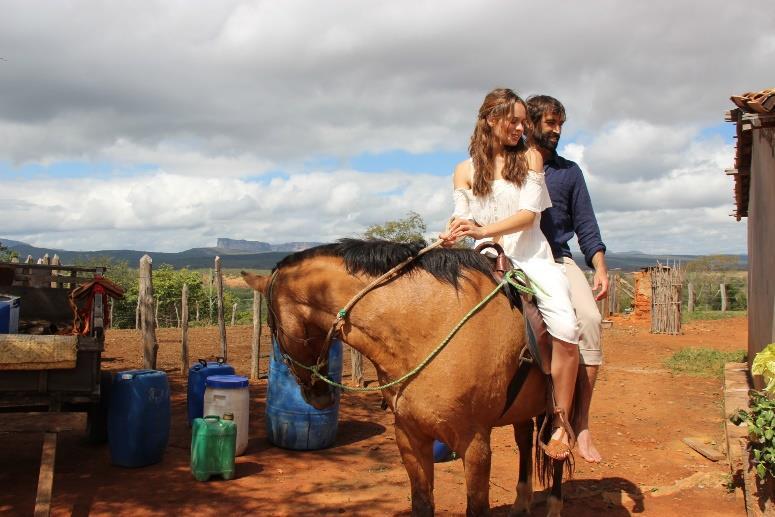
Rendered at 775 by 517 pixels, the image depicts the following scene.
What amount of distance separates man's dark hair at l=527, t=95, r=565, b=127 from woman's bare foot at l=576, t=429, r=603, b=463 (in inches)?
72.9

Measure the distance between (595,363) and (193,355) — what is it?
38.2 ft

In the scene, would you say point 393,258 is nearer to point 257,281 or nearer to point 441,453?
point 257,281

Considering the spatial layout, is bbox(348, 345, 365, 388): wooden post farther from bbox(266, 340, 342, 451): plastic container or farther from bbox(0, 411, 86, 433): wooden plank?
bbox(0, 411, 86, 433): wooden plank

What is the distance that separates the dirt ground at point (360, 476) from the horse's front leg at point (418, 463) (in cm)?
Answer: 181

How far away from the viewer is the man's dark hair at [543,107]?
138 inches

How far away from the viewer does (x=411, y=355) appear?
111 inches

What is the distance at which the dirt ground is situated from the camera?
4.85m

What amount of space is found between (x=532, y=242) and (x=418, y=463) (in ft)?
4.24

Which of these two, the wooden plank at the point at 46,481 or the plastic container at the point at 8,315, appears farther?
the plastic container at the point at 8,315

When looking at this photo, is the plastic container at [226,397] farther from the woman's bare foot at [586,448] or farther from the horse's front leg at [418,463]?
the woman's bare foot at [586,448]

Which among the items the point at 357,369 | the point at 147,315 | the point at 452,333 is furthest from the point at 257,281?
the point at 357,369

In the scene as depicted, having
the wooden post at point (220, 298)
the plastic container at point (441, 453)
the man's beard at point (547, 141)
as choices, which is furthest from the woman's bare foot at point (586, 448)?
the wooden post at point (220, 298)

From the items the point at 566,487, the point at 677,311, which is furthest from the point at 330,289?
the point at 677,311

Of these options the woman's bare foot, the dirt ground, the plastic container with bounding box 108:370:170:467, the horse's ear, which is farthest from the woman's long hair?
the plastic container with bounding box 108:370:170:467
